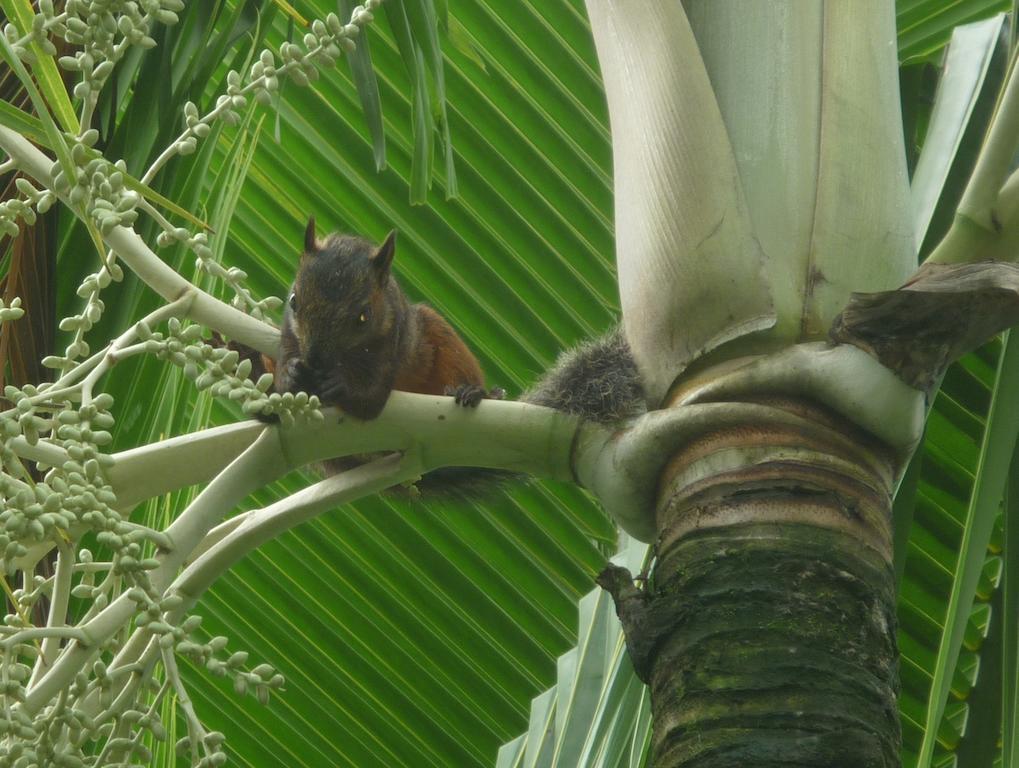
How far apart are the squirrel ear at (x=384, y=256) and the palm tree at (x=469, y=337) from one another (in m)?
0.31

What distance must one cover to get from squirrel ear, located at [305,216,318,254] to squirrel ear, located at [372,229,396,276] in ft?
0.35

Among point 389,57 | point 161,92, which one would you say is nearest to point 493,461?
point 161,92

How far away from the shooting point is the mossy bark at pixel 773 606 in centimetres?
101

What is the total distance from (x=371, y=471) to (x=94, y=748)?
444mm

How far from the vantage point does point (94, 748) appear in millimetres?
1471

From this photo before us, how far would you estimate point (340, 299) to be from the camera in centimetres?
228

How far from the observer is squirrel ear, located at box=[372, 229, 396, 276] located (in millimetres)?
2203

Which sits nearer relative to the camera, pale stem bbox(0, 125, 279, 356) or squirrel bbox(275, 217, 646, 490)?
pale stem bbox(0, 125, 279, 356)

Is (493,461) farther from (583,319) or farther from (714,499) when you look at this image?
(583,319)

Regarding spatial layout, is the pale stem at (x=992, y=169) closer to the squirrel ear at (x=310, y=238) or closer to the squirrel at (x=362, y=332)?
the squirrel at (x=362, y=332)

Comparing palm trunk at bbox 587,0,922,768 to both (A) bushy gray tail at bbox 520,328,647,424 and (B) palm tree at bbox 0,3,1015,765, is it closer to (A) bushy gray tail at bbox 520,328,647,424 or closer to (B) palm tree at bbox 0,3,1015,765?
(A) bushy gray tail at bbox 520,328,647,424

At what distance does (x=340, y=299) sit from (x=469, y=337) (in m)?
0.41

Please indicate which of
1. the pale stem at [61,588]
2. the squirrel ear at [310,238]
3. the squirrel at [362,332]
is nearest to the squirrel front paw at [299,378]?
the squirrel at [362,332]

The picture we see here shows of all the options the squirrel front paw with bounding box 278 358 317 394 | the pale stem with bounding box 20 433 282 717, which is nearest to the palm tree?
the squirrel front paw with bounding box 278 358 317 394
